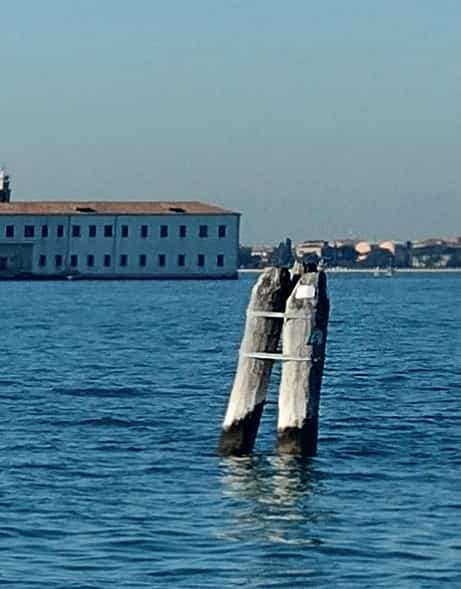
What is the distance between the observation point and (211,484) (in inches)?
587

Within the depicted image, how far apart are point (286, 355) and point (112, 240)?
96.2 metres

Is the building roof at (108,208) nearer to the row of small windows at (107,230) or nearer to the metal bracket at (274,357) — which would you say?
the row of small windows at (107,230)

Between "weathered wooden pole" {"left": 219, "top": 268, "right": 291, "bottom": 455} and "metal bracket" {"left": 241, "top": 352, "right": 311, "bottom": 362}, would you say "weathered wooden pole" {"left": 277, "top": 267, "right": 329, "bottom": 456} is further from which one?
"weathered wooden pole" {"left": 219, "top": 268, "right": 291, "bottom": 455}

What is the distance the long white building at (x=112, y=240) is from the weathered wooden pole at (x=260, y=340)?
94975mm

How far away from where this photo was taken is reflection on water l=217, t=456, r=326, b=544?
13.0 metres

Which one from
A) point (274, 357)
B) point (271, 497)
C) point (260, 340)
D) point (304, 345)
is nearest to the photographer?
point (271, 497)

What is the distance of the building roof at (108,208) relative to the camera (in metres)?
111

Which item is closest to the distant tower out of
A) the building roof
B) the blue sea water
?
the building roof

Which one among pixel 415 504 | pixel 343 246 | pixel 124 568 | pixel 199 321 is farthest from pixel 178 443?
pixel 343 246

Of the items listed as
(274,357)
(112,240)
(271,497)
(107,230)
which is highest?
(107,230)

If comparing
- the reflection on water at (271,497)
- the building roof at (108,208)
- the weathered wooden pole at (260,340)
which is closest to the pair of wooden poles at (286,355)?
the weathered wooden pole at (260,340)

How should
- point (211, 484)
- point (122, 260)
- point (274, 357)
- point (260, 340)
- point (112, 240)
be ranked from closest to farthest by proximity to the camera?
1. point (211, 484)
2. point (274, 357)
3. point (260, 340)
4. point (112, 240)
5. point (122, 260)

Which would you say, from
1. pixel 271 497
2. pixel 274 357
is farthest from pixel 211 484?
pixel 274 357

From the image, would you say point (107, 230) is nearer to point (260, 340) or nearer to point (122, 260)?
point (122, 260)
